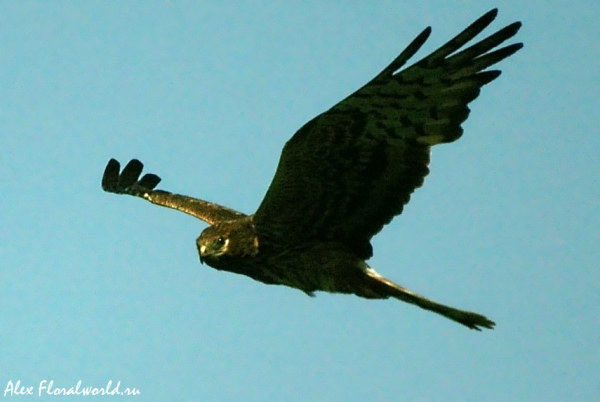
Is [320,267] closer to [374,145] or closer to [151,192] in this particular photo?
[374,145]

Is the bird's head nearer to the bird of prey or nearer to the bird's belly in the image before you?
the bird of prey

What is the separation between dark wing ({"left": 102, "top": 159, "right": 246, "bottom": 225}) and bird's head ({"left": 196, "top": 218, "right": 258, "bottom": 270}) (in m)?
0.84

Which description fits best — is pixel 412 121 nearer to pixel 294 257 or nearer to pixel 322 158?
pixel 322 158

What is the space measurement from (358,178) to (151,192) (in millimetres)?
3062

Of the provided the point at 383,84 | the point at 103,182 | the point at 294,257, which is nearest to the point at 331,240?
the point at 294,257

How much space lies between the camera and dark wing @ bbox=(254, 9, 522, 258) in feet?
17.9

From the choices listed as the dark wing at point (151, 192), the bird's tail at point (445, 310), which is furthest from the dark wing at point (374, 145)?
the dark wing at point (151, 192)

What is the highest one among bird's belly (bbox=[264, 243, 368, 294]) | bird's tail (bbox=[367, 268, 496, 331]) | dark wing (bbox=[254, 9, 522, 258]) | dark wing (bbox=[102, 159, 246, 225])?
dark wing (bbox=[102, 159, 246, 225])

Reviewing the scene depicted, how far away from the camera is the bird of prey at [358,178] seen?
5.49 meters

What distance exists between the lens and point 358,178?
5.92 metres

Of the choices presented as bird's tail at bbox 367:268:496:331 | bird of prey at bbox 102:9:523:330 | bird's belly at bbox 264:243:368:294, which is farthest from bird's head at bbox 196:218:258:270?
bird's tail at bbox 367:268:496:331

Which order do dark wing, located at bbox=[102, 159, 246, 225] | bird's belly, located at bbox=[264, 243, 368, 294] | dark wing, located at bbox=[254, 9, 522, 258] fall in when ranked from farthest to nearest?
dark wing, located at bbox=[102, 159, 246, 225] → bird's belly, located at bbox=[264, 243, 368, 294] → dark wing, located at bbox=[254, 9, 522, 258]

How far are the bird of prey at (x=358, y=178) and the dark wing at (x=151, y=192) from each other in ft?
3.16

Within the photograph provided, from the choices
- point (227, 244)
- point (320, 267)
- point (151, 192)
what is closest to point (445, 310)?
point (320, 267)
